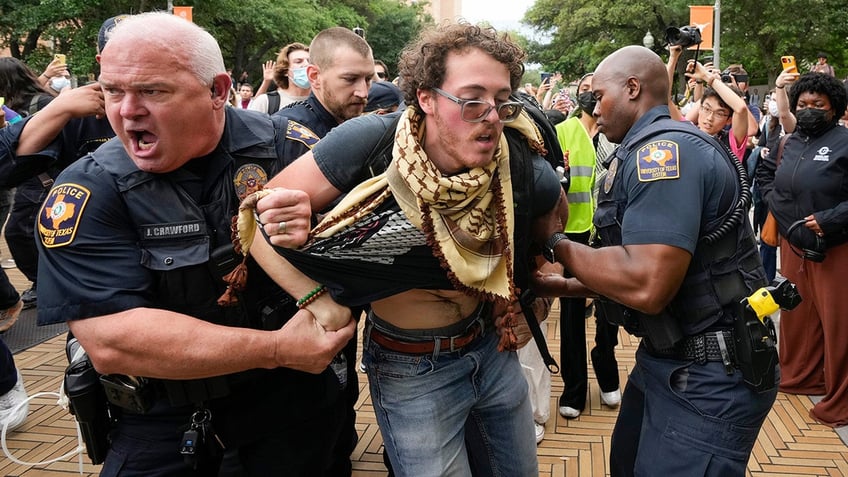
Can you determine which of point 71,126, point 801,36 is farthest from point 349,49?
point 801,36

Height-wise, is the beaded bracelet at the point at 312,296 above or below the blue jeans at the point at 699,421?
above

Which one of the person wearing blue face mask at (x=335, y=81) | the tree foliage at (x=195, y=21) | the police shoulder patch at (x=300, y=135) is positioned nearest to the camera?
the police shoulder patch at (x=300, y=135)

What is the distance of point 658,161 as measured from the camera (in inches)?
82.4

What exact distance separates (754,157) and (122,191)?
717cm

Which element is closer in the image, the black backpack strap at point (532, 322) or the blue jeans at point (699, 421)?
the blue jeans at point (699, 421)

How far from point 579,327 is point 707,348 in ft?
6.25

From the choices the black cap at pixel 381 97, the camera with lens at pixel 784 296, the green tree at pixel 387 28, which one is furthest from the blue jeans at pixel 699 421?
the green tree at pixel 387 28

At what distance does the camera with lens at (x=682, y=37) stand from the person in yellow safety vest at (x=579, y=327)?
2.90 feet

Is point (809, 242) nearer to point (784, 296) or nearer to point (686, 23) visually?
point (784, 296)

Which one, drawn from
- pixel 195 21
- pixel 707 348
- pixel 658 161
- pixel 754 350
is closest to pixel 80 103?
pixel 658 161

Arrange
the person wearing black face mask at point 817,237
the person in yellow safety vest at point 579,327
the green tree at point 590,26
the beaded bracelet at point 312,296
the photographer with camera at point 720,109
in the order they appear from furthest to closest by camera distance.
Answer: the green tree at point 590,26 < the photographer with camera at point 720,109 < the person in yellow safety vest at point 579,327 < the person wearing black face mask at point 817,237 < the beaded bracelet at point 312,296

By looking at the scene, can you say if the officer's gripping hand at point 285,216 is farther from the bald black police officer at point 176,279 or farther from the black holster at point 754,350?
the black holster at point 754,350

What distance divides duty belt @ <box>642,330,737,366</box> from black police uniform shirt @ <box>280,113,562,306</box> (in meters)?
0.97

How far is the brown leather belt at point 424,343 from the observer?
204 cm
